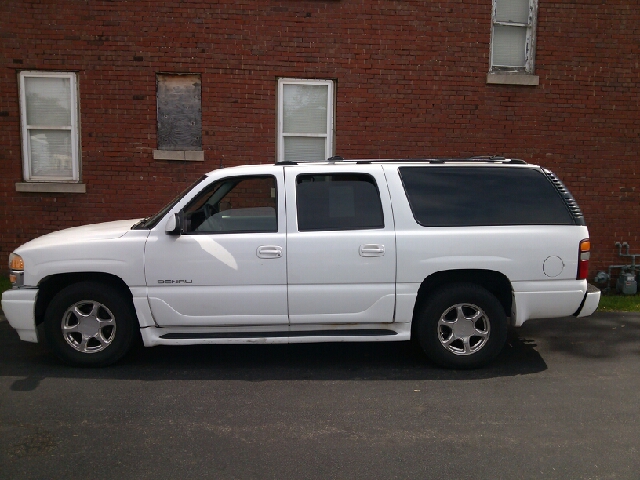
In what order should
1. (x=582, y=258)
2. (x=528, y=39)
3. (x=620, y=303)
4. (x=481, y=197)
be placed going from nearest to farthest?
(x=582, y=258) → (x=481, y=197) → (x=620, y=303) → (x=528, y=39)

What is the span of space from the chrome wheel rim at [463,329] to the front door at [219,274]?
1.46 meters

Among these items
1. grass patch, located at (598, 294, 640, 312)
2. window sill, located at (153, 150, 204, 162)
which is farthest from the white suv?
window sill, located at (153, 150, 204, 162)

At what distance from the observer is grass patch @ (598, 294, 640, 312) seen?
26.9 ft

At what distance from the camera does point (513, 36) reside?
9516 mm

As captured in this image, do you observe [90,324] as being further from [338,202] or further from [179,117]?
[179,117]

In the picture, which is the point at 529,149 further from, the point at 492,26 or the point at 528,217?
the point at 528,217

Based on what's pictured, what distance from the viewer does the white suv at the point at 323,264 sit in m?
5.27

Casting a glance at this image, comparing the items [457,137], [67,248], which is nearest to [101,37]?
[67,248]

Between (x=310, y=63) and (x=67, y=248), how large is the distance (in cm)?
515

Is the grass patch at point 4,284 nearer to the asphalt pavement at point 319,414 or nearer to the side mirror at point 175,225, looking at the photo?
the asphalt pavement at point 319,414

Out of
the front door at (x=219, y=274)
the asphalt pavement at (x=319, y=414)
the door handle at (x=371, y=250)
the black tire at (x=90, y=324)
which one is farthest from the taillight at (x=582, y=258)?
the black tire at (x=90, y=324)

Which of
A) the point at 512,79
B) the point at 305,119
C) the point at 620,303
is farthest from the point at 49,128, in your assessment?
the point at 620,303

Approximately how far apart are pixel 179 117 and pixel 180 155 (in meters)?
0.60

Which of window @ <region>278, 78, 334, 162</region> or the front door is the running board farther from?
window @ <region>278, 78, 334, 162</region>
